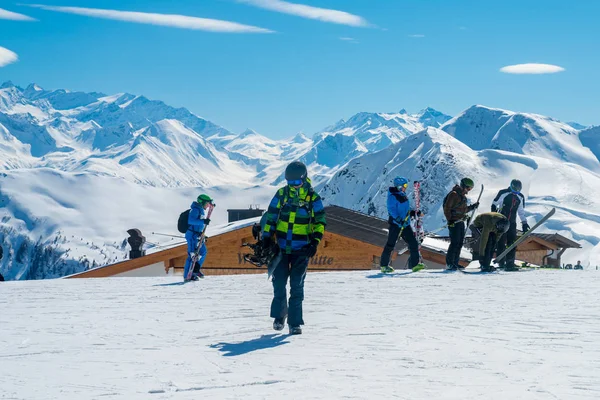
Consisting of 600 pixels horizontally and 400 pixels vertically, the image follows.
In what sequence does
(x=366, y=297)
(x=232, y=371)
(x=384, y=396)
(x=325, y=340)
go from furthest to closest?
(x=366, y=297) → (x=325, y=340) → (x=232, y=371) → (x=384, y=396)

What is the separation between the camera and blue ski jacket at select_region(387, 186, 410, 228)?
15117 mm

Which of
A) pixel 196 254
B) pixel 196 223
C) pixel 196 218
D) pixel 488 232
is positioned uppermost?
pixel 196 218

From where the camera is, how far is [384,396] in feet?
19.3

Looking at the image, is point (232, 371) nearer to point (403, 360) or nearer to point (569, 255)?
point (403, 360)

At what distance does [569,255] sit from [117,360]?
123m

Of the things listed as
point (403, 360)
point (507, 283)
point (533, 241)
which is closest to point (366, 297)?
point (507, 283)

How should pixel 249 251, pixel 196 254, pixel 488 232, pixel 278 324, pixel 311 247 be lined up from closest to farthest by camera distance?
pixel 311 247 < pixel 278 324 < pixel 488 232 < pixel 196 254 < pixel 249 251

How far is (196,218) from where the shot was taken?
1544 centimetres

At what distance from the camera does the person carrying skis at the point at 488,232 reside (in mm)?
15445

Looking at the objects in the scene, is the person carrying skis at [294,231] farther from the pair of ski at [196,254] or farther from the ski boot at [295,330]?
the pair of ski at [196,254]

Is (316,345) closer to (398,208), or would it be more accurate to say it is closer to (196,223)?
(398,208)

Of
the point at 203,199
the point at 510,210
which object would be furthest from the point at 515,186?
the point at 203,199

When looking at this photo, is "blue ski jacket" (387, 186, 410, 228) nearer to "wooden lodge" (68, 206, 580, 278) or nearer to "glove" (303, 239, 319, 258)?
"glove" (303, 239, 319, 258)

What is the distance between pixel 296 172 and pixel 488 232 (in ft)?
26.0
